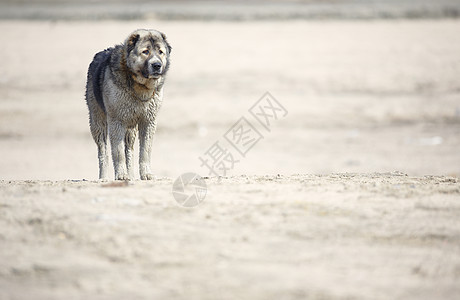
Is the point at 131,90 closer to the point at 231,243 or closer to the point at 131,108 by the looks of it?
the point at 131,108

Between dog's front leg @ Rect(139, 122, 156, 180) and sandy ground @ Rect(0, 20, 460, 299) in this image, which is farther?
dog's front leg @ Rect(139, 122, 156, 180)

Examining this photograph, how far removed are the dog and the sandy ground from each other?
1.73 feet

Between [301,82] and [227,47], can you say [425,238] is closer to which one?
[301,82]

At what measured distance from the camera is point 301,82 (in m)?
18.2

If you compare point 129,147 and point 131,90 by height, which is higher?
point 131,90

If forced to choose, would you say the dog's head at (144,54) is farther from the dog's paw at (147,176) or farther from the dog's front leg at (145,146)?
the dog's paw at (147,176)

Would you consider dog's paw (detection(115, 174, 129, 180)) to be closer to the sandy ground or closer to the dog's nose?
the sandy ground

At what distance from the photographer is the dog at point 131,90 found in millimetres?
7012

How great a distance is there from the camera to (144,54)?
7.00 metres

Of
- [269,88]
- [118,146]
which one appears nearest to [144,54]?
[118,146]

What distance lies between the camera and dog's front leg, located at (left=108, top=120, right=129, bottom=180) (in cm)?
730

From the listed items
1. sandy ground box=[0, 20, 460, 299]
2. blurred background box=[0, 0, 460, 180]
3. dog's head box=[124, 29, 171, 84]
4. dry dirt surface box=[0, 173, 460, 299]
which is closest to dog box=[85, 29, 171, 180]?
dog's head box=[124, 29, 171, 84]

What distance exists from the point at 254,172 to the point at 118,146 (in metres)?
5.53

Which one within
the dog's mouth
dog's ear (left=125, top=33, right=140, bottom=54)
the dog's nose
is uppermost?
dog's ear (left=125, top=33, right=140, bottom=54)
